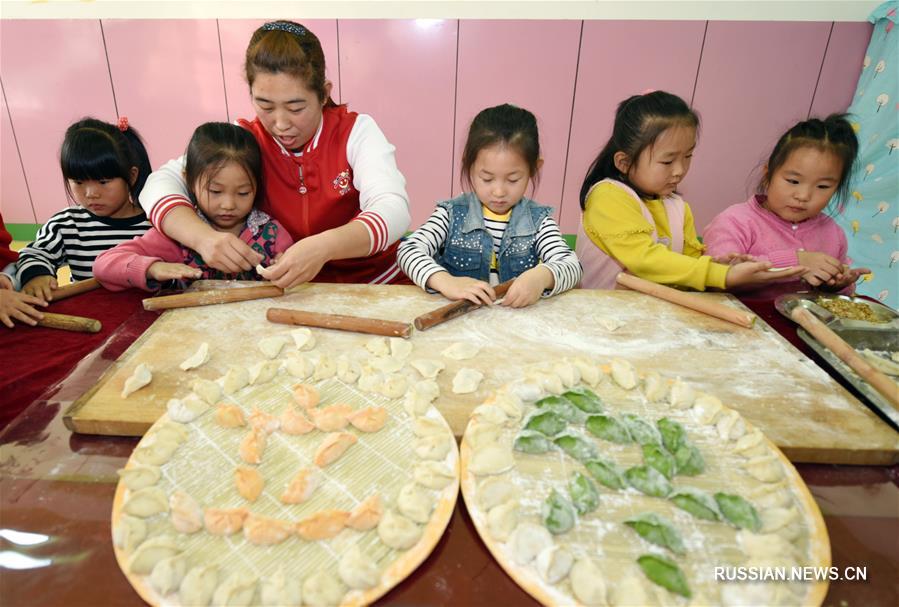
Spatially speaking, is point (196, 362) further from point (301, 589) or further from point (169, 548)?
point (301, 589)

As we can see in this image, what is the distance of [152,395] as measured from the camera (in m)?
0.97

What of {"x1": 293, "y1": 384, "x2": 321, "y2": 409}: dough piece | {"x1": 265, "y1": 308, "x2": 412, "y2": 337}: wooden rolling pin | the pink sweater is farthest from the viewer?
the pink sweater

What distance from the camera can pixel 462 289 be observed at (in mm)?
1354

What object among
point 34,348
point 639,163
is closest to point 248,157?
point 34,348

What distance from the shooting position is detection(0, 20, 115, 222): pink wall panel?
3287mm

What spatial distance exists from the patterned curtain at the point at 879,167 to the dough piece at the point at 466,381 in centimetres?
311

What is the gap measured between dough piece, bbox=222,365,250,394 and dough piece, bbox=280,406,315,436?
144 millimetres

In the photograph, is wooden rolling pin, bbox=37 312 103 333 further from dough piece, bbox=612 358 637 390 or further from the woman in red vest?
dough piece, bbox=612 358 637 390

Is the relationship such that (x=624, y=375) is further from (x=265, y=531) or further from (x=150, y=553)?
(x=150, y=553)

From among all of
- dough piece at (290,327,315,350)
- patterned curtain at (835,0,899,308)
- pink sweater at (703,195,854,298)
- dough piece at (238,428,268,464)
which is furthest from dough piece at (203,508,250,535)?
patterned curtain at (835,0,899,308)

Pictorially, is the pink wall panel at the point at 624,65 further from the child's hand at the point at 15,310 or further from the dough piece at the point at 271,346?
the child's hand at the point at 15,310

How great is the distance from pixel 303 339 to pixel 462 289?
0.45 metres

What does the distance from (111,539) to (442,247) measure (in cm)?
126

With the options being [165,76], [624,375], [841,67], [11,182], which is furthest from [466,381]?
[11,182]
